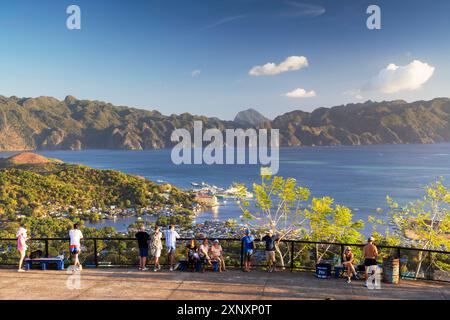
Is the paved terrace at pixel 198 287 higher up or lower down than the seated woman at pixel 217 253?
lower down

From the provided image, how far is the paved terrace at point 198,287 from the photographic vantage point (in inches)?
466

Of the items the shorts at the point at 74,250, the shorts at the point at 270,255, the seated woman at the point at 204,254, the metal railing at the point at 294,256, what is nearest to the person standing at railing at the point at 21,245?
the metal railing at the point at 294,256

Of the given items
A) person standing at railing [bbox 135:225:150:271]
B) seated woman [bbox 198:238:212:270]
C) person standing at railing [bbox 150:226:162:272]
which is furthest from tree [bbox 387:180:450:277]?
person standing at railing [bbox 135:225:150:271]

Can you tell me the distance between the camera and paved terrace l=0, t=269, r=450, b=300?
466 inches

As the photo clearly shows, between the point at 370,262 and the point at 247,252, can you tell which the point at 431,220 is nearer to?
the point at 370,262

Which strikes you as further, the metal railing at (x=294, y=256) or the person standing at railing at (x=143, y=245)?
the metal railing at (x=294, y=256)

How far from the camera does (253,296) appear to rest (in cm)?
1184

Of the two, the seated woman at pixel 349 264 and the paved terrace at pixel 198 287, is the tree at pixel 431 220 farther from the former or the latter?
the paved terrace at pixel 198 287

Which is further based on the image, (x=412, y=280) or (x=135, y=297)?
(x=412, y=280)

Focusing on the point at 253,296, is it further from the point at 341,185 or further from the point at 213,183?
the point at 213,183

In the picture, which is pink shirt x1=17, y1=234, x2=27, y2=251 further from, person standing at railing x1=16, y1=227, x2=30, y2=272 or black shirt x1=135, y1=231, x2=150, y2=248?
black shirt x1=135, y1=231, x2=150, y2=248
